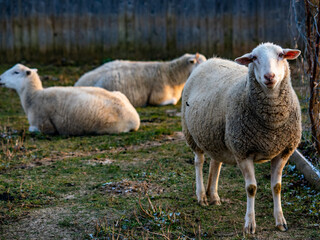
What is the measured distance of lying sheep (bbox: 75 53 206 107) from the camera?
10906 mm

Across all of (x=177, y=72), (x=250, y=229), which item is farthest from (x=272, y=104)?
(x=177, y=72)

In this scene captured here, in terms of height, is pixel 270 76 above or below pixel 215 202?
above

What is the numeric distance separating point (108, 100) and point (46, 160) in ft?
6.91

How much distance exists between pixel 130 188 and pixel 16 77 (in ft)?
15.5

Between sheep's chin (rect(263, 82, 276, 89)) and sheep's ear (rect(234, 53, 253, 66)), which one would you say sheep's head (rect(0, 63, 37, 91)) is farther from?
sheep's chin (rect(263, 82, 276, 89))

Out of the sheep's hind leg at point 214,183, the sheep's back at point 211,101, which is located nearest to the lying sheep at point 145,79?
the sheep's back at point 211,101

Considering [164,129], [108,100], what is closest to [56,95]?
[108,100]

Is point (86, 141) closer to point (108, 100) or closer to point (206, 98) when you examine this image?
point (108, 100)

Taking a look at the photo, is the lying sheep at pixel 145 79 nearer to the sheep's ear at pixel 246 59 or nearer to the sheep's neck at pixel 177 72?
the sheep's neck at pixel 177 72

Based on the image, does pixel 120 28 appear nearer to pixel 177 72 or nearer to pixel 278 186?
pixel 177 72

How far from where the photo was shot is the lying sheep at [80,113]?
325 inches

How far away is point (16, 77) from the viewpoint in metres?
9.09

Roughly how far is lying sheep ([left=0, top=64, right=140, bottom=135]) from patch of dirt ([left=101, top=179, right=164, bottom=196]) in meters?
2.98

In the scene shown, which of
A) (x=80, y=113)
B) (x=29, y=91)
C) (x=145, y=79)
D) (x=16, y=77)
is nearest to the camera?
(x=80, y=113)
